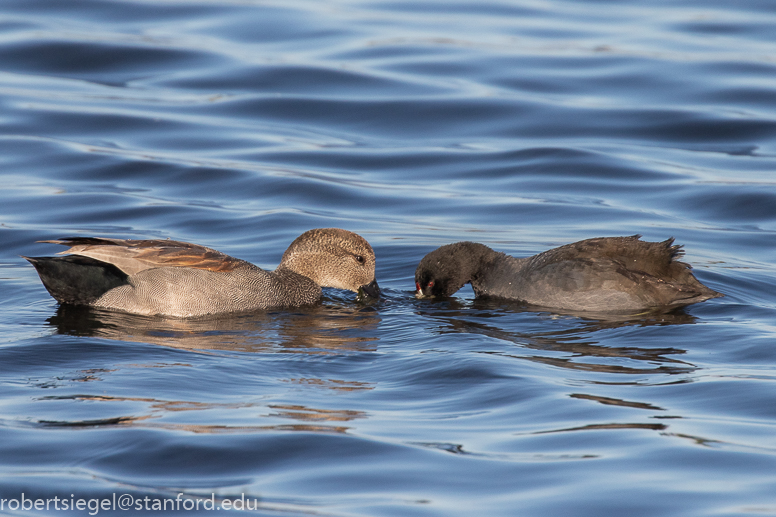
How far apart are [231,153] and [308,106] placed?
2553 millimetres

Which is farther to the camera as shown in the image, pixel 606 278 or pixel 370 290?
pixel 370 290

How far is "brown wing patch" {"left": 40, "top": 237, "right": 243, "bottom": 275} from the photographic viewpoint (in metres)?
9.21

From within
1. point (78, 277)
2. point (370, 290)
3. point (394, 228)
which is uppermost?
point (394, 228)

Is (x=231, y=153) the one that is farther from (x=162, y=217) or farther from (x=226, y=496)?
Answer: (x=226, y=496)

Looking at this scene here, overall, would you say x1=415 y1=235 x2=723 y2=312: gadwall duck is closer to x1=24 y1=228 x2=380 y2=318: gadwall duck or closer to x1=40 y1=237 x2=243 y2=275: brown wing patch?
x1=24 y1=228 x2=380 y2=318: gadwall duck

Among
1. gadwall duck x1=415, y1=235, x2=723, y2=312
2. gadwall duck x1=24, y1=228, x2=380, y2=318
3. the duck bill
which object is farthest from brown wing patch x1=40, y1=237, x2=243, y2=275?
gadwall duck x1=415, y1=235, x2=723, y2=312

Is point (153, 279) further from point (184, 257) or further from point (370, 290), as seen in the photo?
point (370, 290)

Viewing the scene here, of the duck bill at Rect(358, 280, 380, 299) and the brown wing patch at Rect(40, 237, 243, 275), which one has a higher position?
the brown wing patch at Rect(40, 237, 243, 275)

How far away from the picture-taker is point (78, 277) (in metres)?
9.40

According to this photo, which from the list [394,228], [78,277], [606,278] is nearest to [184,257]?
[78,277]

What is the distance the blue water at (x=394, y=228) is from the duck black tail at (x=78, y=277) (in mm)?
248

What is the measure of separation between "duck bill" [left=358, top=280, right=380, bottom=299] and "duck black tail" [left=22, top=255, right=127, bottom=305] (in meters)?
2.33

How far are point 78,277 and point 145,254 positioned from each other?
1.99 feet

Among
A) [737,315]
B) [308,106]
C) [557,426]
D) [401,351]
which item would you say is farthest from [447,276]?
[308,106]
